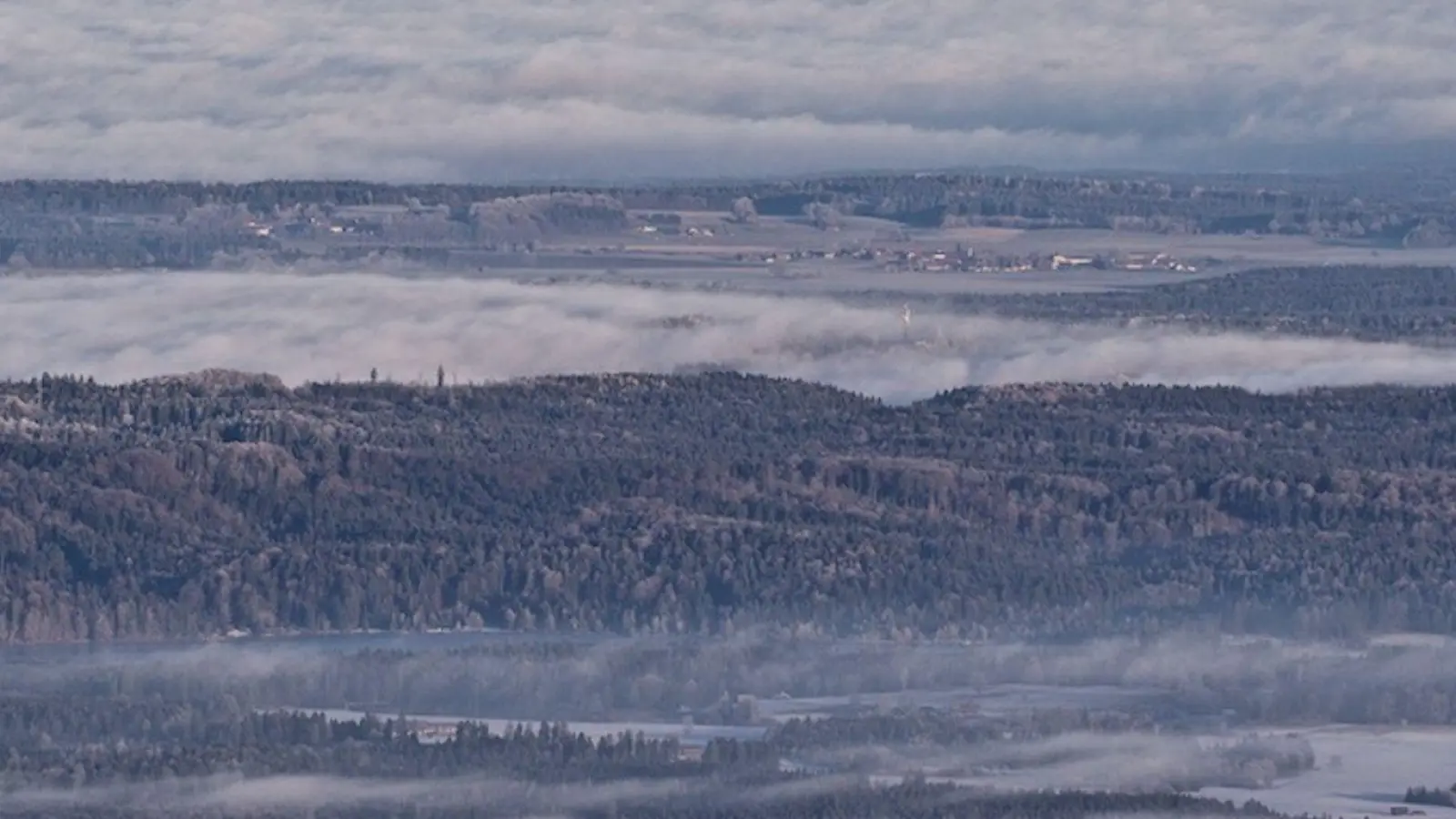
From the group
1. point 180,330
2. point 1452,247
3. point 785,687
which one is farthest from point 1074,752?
point 1452,247

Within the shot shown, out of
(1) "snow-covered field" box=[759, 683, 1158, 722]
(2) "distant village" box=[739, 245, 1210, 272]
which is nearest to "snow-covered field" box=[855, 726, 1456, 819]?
(1) "snow-covered field" box=[759, 683, 1158, 722]

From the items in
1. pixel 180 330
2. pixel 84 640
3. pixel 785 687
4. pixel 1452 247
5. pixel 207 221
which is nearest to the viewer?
pixel 785 687

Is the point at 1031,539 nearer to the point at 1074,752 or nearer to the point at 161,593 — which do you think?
the point at 161,593

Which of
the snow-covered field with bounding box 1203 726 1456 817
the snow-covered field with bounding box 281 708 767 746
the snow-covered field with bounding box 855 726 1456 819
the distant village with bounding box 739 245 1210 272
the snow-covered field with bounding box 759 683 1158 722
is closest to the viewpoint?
the snow-covered field with bounding box 1203 726 1456 817

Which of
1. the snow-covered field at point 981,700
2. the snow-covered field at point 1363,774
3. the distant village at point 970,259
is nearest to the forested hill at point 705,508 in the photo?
the snow-covered field at point 981,700

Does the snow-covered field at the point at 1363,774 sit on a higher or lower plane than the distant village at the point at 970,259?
higher

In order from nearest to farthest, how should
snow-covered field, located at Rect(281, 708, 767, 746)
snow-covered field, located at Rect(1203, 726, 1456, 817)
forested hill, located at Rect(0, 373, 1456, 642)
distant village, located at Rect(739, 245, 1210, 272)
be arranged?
snow-covered field, located at Rect(1203, 726, 1456, 817)
snow-covered field, located at Rect(281, 708, 767, 746)
forested hill, located at Rect(0, 373, 1456, 642)
distant village, located at Rect(739, 245, 1210, 272)

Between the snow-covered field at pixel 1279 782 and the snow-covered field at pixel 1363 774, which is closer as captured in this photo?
the snow-covered field at pixel 1363 774

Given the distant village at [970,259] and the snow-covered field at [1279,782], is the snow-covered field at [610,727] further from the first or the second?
the distant village at [970,259]

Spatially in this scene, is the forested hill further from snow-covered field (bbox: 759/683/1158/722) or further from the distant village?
the distant village
